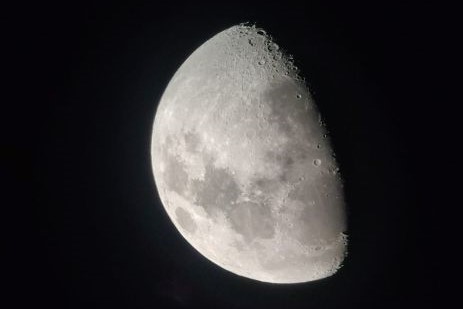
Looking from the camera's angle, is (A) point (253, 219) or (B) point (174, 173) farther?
(B) point (174, 173)

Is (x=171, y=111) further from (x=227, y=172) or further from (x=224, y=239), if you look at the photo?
(x=224, y=239)

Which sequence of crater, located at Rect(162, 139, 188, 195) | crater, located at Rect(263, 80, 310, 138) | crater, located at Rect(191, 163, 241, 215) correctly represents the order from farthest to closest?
crater, located at Rect(162, 139, 188, 195), crater, located at Rect(191, 163, 241, 215), crater, located at Rect(263, 80, 310, 138)

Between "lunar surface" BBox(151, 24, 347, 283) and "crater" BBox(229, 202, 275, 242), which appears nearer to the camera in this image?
"lunar surface" BBox(151, 24, 347, 283)

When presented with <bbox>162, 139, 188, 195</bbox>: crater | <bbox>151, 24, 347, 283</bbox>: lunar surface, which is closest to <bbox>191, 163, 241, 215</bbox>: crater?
<bbox>151, 24, 347, 283</bbox>: lunar surface

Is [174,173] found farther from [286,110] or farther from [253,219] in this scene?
[286,110]

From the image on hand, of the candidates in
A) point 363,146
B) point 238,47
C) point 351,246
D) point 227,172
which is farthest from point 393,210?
point 238,47

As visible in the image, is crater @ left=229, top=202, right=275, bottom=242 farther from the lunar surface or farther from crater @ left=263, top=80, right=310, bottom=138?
crater @ left=263, top=80, right=310, bottom=138

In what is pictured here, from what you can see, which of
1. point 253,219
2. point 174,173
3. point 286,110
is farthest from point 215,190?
point 286,110

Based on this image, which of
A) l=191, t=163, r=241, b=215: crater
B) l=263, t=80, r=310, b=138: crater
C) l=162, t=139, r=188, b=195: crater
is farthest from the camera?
l=162, t=139, r=188, b=195: crater

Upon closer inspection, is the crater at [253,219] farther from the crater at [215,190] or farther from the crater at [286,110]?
the crater at [286,110]
